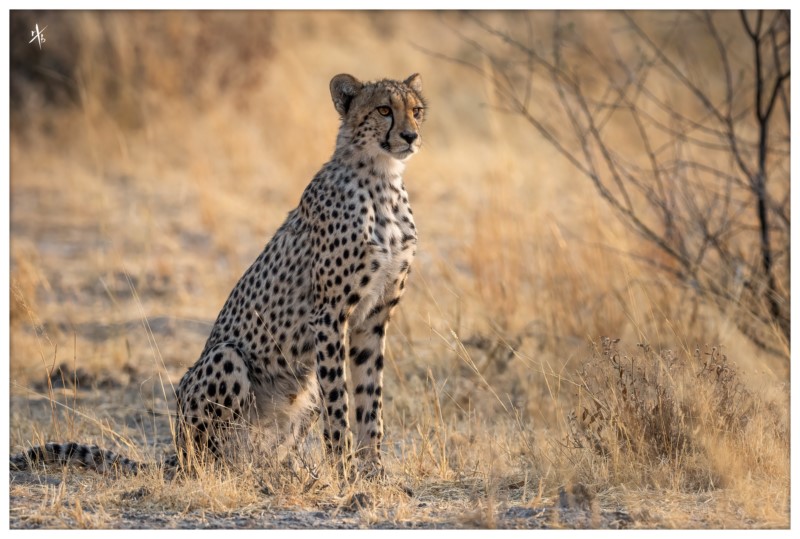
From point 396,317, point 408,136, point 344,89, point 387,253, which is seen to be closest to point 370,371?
point 387,253

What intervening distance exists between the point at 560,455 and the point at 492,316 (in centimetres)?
218

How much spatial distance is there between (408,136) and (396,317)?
2338mm

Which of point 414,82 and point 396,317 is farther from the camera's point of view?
point 396,317

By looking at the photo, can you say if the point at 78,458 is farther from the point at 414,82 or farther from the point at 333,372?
the point at 414,82

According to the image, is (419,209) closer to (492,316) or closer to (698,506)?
(492,316)

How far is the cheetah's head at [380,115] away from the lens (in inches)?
158

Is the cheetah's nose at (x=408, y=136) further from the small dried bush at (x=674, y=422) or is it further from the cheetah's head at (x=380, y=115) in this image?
the small dried bush at (x=674, y=422)

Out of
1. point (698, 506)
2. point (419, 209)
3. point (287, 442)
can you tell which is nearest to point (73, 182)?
point (419, 209)

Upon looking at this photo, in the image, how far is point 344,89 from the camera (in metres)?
4.16

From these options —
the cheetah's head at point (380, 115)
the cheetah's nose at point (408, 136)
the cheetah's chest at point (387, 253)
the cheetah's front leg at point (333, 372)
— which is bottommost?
the cheetah's front leg at point (333, 372)

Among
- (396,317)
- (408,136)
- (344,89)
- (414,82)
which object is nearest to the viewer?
(408,136)

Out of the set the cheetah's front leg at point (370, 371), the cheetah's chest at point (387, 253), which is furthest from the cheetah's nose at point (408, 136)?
the cheetah's front leg at point (370, 371)

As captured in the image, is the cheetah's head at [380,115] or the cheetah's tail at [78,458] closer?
the cheetah's head at [380,115]

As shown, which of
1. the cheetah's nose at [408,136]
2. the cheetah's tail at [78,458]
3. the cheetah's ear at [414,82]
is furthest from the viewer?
the cheetah's ear at [414,82]
